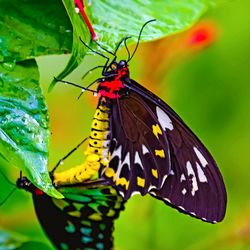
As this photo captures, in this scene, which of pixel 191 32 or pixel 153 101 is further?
pixel 191 32

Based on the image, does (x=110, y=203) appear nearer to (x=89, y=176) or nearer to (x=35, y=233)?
(x=89, y=176)

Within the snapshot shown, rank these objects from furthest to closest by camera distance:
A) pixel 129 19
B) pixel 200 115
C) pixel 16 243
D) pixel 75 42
→ pixel 200 115
pixel 16 243
pixel 129 19
pixel 75 42

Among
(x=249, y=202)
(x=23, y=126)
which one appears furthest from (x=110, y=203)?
(x=249, y=202)

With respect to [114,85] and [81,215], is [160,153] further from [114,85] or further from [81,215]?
[81,215]

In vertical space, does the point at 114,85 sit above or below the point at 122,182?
above

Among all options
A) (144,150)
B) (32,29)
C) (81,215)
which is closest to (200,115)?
(81,215)

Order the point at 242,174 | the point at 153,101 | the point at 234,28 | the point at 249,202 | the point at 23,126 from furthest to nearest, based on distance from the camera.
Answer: the point at 234,28 → the point at 242,174 → the point at 249,202 → the point at 153,101 → the point at 23,126
